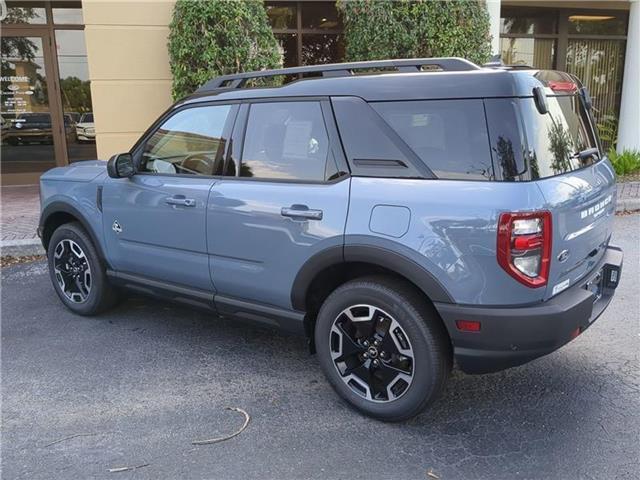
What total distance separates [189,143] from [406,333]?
81.6 inches

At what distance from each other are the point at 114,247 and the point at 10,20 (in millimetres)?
8255

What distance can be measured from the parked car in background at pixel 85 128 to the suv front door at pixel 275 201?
27.6 ft

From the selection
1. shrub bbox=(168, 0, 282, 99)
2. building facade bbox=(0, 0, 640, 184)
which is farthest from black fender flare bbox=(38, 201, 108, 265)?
building facade bbox=(0, 0, 640, 184)

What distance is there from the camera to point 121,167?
4.16 m

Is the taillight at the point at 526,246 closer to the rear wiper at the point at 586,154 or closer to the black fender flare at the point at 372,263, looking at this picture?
the black fender flare at the point at 372,263

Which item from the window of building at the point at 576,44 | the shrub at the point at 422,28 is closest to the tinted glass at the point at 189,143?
the shrub at the point at 422,28

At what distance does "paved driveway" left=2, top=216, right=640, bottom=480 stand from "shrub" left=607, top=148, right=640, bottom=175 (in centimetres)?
714

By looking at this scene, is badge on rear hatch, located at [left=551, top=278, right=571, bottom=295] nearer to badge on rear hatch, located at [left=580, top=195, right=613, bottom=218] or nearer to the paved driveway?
badge on rear hatch, located at [left=580, top=195, right=613, bottom=218]

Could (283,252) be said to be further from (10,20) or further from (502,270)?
(10,20)

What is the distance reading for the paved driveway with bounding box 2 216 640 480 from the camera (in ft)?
9.25

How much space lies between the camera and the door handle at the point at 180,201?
3783 millimetres

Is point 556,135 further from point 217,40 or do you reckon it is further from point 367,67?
point 217,40

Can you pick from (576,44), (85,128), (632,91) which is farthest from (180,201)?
(576,44)

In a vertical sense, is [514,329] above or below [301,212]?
below
